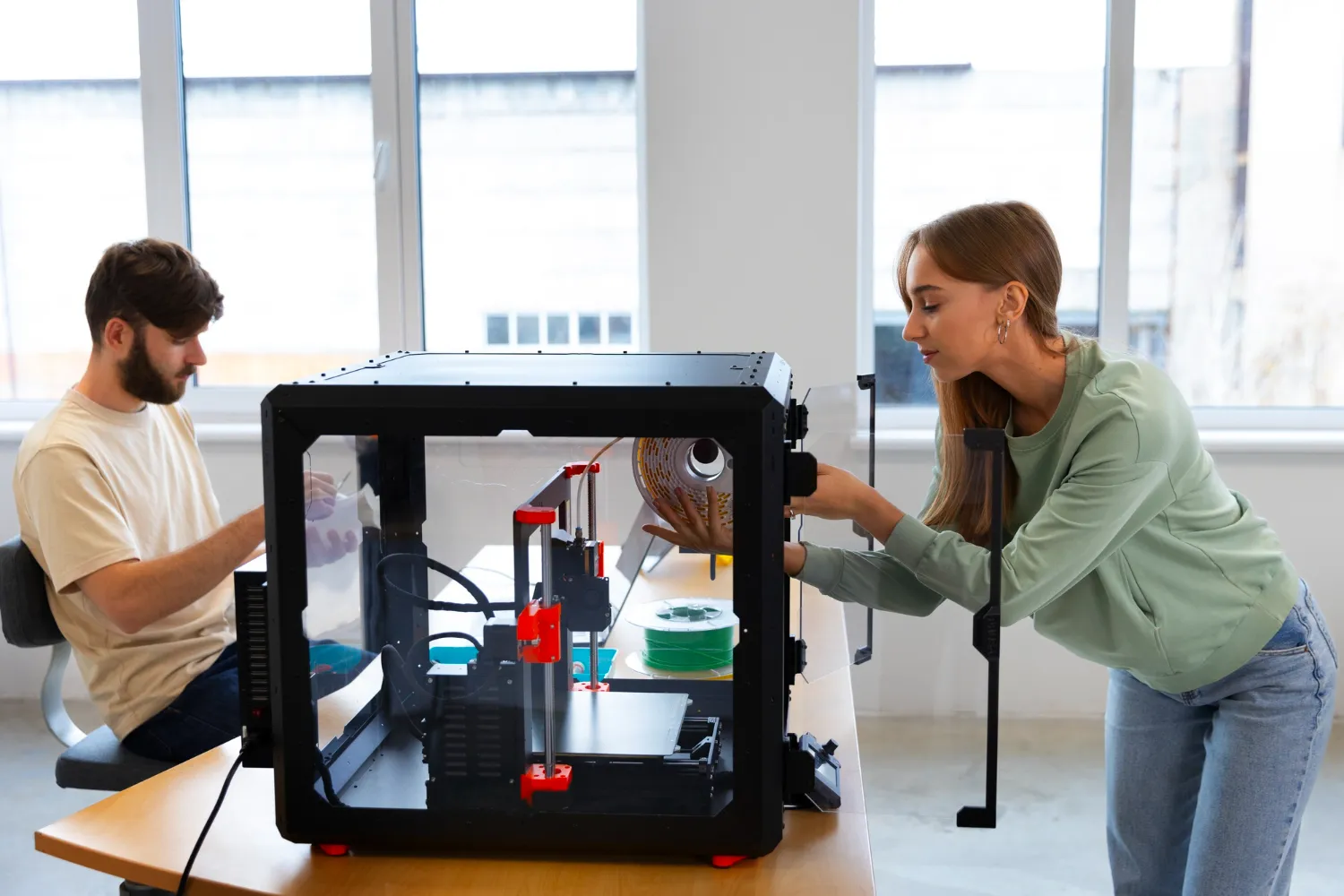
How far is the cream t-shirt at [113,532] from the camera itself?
1.68 metres

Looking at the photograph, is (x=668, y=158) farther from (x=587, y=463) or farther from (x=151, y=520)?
(x=587, y=463)

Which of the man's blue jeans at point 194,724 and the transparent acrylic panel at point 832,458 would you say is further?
the man's blue jeans at point 194,724

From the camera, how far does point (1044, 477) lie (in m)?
1.33

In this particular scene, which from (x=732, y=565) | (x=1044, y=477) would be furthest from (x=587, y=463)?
(x=1044, y=477)

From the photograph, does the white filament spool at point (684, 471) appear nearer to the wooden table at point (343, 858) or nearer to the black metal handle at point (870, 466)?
the wooden table at point (343, 858)

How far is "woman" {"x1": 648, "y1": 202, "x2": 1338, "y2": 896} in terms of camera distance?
1203 mm

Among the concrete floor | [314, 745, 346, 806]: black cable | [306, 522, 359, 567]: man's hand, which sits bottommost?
the concrete floor

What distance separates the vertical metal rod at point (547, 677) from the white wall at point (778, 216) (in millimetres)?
1967

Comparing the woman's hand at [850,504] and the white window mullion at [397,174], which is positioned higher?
the white window mullion at [397,174]

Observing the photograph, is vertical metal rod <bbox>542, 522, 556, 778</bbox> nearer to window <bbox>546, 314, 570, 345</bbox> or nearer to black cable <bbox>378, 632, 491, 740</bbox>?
black cable <bbox>378, 632, 491, 740</bbox>

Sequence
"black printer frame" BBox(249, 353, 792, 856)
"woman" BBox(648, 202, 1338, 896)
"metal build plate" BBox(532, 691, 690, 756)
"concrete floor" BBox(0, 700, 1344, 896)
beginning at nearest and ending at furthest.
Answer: "black printer frame" BBox(249, 353, 792, 856) → "metal build plate" BBox(532, 691, 690, 756) → "woman" BBox(648, 202, 1338, 896) → "concrete floor" BBox(0, 700, 1344, 896)

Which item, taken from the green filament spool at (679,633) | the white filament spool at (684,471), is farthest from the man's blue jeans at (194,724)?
the white filament spool at (684,471)

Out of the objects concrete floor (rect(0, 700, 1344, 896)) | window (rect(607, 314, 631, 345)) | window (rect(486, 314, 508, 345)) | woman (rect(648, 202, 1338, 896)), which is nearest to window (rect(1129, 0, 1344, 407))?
concrete floor (rect(0, 700, 1344, 896))

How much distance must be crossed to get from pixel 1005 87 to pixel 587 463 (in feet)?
7.94
